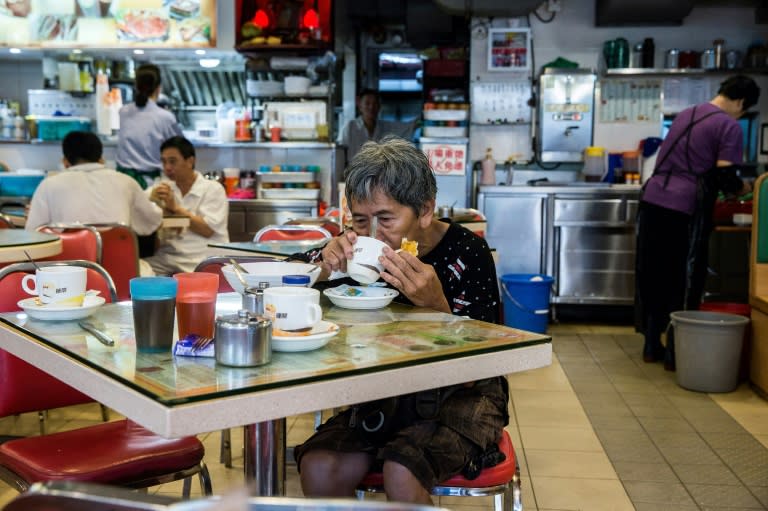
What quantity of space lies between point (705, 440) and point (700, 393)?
0.95 meters

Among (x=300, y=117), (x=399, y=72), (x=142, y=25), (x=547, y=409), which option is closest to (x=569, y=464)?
(x=547, y=409)

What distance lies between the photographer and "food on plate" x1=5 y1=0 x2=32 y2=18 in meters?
8.52

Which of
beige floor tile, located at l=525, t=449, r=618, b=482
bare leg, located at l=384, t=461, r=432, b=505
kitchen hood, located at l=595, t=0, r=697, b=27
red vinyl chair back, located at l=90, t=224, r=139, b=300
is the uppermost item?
kitchen hood, located at l=595, t=0, r=697, b=27

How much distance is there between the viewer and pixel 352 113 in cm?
1117

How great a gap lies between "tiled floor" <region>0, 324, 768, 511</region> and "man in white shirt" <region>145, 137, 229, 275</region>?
1660 mm

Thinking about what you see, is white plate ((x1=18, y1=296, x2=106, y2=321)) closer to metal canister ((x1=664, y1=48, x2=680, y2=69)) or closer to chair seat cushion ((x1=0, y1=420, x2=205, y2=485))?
chair seat cushion ((x1=0, y1=420, x2=205, y2=485))

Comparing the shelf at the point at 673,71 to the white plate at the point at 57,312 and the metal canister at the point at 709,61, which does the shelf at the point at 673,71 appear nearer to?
the metal canister at the point at 709,61

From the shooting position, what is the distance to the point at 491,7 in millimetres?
7934

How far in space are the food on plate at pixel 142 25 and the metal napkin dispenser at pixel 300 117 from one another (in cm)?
137

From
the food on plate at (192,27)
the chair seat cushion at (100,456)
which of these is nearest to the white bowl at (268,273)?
the chair seat cushion at (100,456)

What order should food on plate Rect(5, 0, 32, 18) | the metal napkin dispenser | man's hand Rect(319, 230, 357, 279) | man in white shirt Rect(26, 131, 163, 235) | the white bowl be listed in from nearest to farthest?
1. the white bowl
2. man's hand Rect(319, 230, 357, 279)
3. man in white shirt Rect(26, 131, 163, 235)
4. the metal napkin dispenser
5. food on plate Rect(5, 0, 32, 18)

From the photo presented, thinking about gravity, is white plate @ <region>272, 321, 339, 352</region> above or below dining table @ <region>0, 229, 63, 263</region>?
above

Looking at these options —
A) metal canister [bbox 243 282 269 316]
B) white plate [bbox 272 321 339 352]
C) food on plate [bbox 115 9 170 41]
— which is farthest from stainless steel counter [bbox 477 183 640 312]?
white plate [bbox 272 321 339 352]

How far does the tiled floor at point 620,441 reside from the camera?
3504 mm
